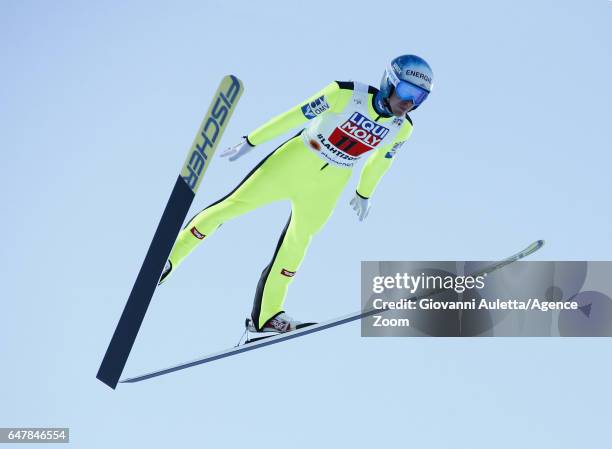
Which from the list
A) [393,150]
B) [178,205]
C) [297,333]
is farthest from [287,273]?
[393,150]

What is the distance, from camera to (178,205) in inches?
363

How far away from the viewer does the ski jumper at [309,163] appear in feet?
31.1

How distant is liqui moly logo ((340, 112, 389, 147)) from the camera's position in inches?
377

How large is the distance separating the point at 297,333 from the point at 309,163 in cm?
167

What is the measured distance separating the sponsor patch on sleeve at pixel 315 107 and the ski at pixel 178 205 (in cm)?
72

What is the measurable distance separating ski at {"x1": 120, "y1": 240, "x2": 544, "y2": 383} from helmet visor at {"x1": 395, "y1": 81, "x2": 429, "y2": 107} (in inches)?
77.6

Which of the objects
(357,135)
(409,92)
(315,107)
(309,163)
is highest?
(409,92)

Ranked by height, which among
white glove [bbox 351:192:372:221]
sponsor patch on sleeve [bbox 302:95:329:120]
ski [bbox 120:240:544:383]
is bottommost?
ski [bbox 120:240:544:383]

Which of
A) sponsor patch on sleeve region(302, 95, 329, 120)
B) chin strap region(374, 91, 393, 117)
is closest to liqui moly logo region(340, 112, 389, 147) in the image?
chin strap region(374, 91, 393, 117)

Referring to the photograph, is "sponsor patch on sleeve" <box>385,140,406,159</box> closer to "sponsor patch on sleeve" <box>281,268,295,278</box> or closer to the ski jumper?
the ski jumper

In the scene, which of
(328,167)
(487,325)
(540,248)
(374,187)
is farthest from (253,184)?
(487,325)

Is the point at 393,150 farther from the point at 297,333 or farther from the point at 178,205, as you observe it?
the point at 178,205

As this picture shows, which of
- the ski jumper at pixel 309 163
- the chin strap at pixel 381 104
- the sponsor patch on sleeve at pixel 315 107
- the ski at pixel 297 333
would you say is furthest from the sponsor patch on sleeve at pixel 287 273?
the chin strap at pixel 381 104

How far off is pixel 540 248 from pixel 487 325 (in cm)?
209
